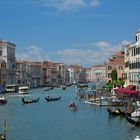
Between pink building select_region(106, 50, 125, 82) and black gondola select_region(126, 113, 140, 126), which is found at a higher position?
pink building select_region(106, 50, 125, 82)

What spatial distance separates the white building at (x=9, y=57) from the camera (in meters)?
80.4

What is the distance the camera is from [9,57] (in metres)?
83.2

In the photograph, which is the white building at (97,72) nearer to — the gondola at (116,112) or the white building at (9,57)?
the white building at (9,57)

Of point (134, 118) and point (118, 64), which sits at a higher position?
point (118, 64)

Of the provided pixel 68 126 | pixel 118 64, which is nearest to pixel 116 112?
pixel 68 126

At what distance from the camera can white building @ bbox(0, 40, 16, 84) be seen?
80.4 metres

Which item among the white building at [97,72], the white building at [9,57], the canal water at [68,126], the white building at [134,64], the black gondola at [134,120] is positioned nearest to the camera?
the canal water at [68,126]

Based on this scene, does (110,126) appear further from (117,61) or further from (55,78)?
(55,78)

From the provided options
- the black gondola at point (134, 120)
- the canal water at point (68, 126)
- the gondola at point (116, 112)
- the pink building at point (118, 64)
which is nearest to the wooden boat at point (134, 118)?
the black gondola at point (134, 120)

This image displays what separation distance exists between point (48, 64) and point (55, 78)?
451 centimetres

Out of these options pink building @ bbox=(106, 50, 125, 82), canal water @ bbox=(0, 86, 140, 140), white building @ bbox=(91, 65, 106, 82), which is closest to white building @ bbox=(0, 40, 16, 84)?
pink building @ bbox=(106, 50, 125, 82)

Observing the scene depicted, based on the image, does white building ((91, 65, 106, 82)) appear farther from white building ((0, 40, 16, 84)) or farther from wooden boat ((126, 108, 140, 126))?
wooden boat ((126, 108, 140, 126))

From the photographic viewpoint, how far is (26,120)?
1116 inches

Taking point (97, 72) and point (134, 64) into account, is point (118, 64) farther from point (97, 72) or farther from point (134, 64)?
point (97, 72)
